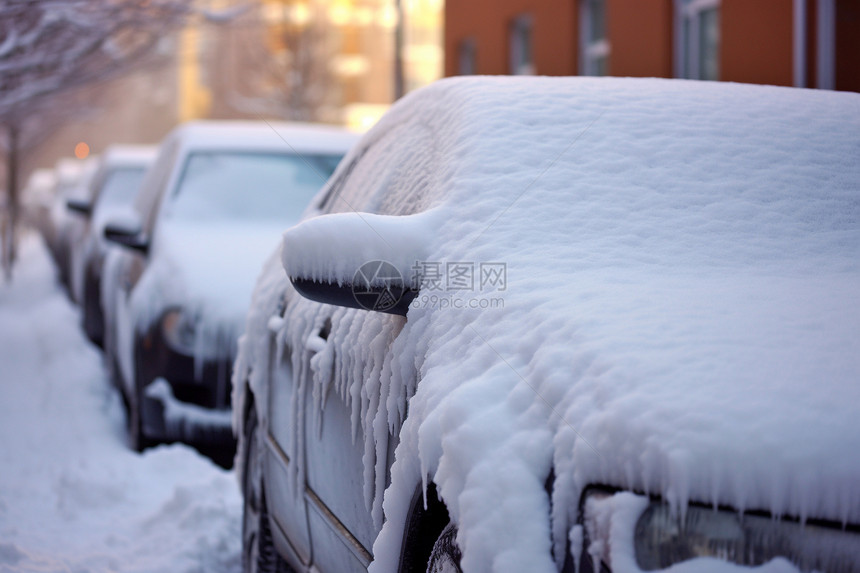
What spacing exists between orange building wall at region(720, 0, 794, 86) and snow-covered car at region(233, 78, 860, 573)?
17.6 ft

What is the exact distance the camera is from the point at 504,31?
48.4ft

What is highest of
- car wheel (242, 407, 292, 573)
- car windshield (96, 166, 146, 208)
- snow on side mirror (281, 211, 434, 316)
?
snow on side mirror (281, 211, 434, 316)

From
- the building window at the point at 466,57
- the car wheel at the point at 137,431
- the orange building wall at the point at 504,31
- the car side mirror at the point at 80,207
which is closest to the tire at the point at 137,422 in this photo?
the car wheel at the point at 137,431

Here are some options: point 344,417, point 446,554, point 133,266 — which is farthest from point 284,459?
point 133,266

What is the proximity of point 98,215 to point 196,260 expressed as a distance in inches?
195

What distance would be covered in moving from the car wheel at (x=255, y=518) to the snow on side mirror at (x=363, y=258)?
1.35 meters

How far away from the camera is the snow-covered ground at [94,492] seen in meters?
3.79

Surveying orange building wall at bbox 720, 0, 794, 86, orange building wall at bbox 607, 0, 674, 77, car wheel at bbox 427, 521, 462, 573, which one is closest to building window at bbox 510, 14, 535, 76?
orange building wall at bbox 607, 0, 674, 77

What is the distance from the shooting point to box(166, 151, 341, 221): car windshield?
19.6 ft

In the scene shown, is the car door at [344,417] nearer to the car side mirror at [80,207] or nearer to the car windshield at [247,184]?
the car windshield at [247,184]

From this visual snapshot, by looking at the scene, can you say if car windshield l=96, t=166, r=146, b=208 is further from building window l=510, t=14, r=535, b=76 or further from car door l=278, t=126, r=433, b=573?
car door l=278, t=126, r=433, b=573

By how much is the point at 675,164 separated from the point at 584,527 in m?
1.24

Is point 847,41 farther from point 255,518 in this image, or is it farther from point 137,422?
point 255,518

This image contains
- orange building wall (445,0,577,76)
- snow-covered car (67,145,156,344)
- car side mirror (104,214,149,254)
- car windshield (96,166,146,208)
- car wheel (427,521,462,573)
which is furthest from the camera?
orange building wall (445,0,577,76)
